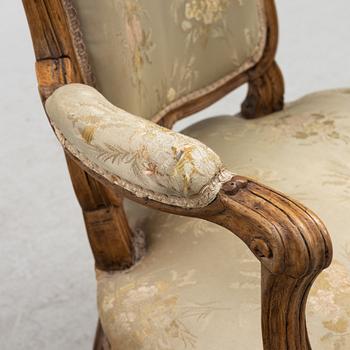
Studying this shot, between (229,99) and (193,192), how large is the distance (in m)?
1.45

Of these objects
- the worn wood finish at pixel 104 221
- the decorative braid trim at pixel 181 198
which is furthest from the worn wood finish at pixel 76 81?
the decorative braid trim at pixel 181 198

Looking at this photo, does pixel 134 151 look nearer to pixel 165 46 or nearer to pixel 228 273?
pixel 228 273

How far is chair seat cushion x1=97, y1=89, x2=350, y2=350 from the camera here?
0.75 meters

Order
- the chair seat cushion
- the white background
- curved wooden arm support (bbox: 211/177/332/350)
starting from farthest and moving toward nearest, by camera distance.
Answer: the white background
the chair seat cushion
curved wooden arm support (bbox: 211/177/332/350)

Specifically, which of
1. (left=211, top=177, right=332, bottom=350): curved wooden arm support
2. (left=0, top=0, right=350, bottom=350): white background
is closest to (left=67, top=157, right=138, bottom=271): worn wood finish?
(left=211, top=177, right=332, bottom=350): curved wooden arm support

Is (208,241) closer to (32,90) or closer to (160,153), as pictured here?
(160,153)

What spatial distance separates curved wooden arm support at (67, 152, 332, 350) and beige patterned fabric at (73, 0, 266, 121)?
22cm

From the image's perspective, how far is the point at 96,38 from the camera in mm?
829

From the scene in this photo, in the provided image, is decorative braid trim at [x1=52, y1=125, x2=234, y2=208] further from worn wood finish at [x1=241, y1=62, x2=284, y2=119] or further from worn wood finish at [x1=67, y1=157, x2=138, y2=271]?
worn wood finish at [x1=241, y1=62, x2=284, y2=119]

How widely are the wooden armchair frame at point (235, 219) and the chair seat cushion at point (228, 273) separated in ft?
0.16

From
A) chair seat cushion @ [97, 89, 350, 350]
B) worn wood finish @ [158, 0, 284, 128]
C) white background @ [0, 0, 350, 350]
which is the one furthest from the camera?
white background @ [0, 0, 350, 350]

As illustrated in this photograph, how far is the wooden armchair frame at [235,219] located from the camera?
59 centimetres

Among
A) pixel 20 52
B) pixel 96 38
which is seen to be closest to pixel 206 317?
pixel 96 38

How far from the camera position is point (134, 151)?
0.66m
